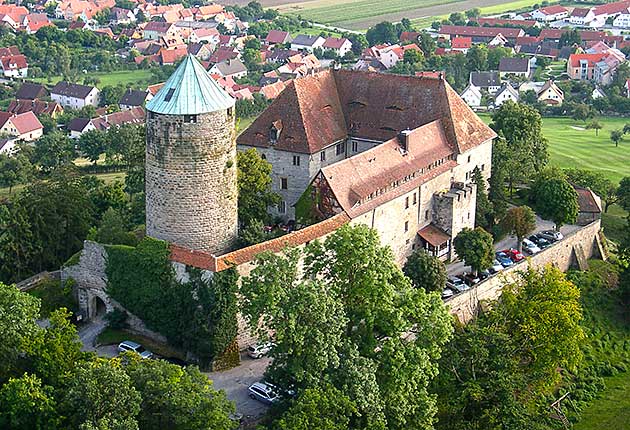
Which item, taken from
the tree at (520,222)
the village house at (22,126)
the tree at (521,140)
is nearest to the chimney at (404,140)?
the tree at (520,222)

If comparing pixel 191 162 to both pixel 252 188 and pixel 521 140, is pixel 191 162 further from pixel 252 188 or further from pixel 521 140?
pixel 521 140

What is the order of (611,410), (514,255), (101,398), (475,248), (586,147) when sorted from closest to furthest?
1. (101,398)
2. (611,410)
3. (475,248)
4. (514,255)
5. (586,147)

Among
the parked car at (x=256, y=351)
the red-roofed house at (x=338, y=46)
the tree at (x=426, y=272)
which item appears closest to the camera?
the parked car at (x=256, y=351)

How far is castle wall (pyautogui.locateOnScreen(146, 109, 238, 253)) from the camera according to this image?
54.7m

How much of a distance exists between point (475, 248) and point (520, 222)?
20.8ft

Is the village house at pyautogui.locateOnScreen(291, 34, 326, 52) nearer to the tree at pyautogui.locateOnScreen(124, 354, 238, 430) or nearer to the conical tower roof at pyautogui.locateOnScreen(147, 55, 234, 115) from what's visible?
the conical tower roof at pyautogui.locateOnScreen(147, 55, 234, 115)

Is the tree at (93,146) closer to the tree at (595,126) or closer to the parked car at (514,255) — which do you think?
the parked car at (514,255)

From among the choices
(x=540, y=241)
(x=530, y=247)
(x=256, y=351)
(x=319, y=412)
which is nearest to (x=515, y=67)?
(x=540, y=241)

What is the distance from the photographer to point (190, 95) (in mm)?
54594

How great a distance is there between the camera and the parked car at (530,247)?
7025 centimetres

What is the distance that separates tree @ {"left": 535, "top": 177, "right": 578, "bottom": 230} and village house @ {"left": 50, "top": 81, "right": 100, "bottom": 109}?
92.0 metres

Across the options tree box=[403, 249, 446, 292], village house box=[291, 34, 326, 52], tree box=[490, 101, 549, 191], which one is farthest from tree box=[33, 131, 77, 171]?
village house box=[291, 34, 326, 52]

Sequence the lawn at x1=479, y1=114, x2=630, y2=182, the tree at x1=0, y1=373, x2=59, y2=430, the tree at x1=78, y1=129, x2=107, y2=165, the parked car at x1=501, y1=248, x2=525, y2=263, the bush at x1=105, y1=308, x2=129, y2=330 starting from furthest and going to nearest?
the tree at x1=78, y1=129, x2=107, y2=165, the lawn at x1=479, y1=114, x2=630, y2=182, the parked car at x1=501, y1=248, x2=525, y2=263, the bush at x1=105, y1=308, x2=129, y2=330, the tree at x1=0, y1=373, x2=59, y2=430

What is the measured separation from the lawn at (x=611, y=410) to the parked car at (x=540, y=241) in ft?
40.9
